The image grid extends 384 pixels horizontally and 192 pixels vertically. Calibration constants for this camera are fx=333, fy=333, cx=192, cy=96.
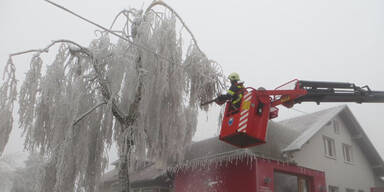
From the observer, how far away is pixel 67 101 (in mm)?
7375

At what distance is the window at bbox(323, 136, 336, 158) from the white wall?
0.19m

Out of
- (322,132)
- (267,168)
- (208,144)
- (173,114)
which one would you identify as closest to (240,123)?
(173,114)

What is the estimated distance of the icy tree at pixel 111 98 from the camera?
23.6 feet

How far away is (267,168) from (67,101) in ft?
24.0

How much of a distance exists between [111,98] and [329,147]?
12797 mm

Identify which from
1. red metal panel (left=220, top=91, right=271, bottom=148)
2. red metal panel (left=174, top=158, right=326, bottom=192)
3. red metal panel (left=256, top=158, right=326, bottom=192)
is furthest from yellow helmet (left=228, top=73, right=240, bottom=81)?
red metal panel (left=256, top=158, right=326, bottom=192)

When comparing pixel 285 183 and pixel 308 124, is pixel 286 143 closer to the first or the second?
pixel 285 183

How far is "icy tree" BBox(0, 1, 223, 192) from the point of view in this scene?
7184 mm

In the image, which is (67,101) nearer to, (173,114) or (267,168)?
(173,114)

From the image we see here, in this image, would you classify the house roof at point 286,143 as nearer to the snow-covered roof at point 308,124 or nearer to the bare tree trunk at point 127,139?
the snow-covered roof at point 308,124

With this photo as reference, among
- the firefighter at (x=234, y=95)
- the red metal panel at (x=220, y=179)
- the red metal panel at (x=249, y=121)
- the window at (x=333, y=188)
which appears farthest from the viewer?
the window at (x=333, y=188)

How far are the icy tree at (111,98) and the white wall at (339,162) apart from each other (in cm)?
740

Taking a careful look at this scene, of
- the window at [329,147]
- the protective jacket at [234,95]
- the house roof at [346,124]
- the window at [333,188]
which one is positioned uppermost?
the house roof at [346,124]

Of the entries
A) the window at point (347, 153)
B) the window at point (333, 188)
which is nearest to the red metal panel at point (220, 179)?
the window at point (333, 188)
